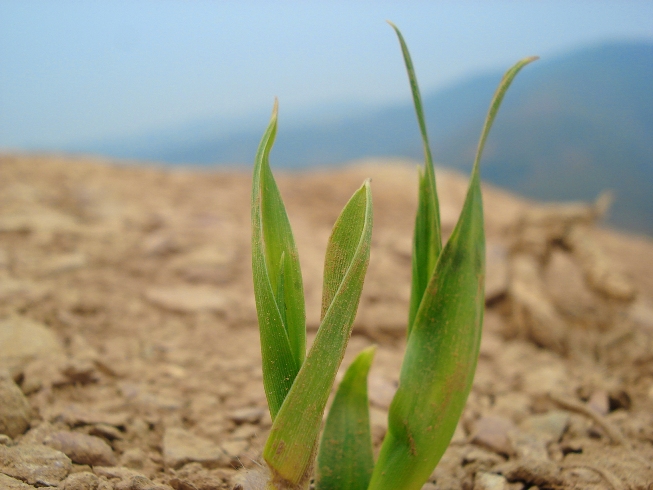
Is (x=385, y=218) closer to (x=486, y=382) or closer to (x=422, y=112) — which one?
(x=486, y=382)

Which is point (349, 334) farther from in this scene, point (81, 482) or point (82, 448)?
point (82, 448)

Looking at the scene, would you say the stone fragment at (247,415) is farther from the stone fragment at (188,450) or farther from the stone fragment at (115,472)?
the stone fragment at (115,472)

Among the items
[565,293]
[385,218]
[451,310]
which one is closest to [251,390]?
[451,310]

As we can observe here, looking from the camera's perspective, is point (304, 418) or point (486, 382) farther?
point (486, 382)

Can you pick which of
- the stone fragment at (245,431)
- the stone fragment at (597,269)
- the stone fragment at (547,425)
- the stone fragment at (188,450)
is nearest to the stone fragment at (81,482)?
the stone fragment at (188,450)

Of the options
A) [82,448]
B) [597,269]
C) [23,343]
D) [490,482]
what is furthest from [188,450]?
[597,269]

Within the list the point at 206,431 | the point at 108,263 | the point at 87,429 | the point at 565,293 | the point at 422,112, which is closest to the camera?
the point at 422,112
